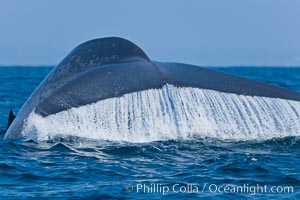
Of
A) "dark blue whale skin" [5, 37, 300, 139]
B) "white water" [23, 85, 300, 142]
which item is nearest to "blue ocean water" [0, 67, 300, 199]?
"white water" [23, 85, 300, 142]

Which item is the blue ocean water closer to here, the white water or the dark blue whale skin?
the white water

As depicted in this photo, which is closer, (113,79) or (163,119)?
(113,79)

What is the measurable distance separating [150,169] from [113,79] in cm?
110

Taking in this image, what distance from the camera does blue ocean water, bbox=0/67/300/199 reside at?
25.6 feet

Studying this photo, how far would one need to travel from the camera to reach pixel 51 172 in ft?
28.0

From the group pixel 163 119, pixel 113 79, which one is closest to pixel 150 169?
pixel 113 79

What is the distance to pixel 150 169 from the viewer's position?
8.59 meters

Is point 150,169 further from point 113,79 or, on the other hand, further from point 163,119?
point 163,119

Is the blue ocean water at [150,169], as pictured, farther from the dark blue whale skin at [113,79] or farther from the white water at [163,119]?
the dark blue whale skin at [113,79]

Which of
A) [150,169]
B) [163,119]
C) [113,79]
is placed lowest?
[150,169]

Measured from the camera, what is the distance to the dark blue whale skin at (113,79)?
27.1 ft

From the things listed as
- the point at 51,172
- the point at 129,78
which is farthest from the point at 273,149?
the point at 51,172

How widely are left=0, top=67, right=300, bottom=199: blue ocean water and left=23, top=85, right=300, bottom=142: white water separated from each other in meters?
0.23

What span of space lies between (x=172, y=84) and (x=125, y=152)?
50.4 inches
